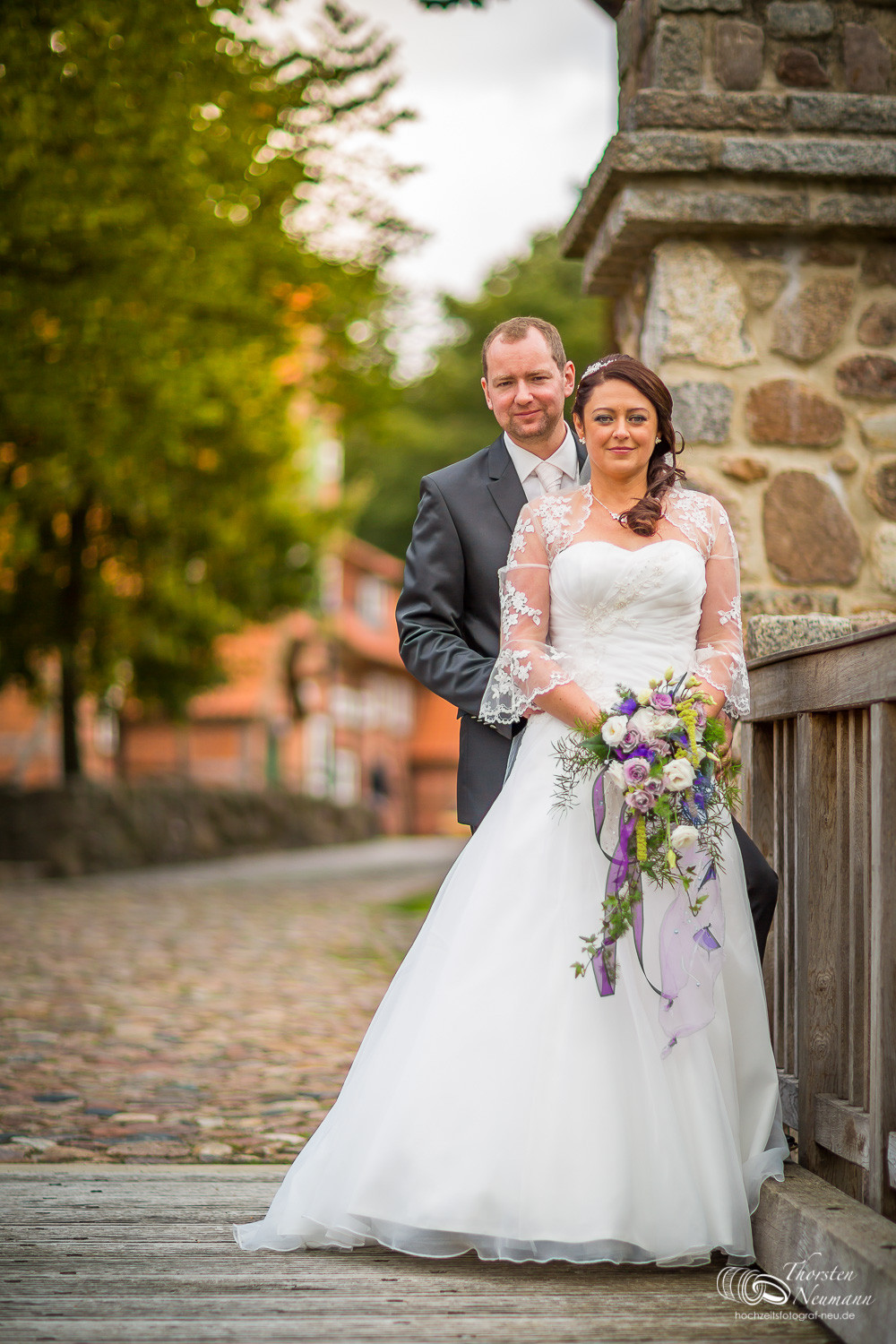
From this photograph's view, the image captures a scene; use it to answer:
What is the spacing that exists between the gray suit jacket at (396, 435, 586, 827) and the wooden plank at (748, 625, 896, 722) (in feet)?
2.48

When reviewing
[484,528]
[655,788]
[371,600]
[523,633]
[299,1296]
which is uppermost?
[371,600]

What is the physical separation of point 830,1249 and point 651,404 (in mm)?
1984

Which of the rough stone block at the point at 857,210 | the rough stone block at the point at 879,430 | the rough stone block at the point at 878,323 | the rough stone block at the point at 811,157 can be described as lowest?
the rough stone block at the point at 879,430

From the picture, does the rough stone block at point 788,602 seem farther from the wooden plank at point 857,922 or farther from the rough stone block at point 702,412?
the wooden plank at point 857,922

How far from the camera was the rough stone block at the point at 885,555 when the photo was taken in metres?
4.61

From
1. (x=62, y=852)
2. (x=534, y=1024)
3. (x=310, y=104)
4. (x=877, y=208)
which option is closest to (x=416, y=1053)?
(x=534, y=1024)

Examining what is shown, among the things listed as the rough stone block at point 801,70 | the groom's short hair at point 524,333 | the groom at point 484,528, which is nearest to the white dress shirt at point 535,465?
the groom at point 484,528

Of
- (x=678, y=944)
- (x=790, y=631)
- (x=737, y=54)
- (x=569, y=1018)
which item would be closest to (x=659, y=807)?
(x=678, y=944)

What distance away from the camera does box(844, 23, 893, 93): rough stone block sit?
15.1ft

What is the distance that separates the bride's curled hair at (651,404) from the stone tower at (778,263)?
3.31 ft

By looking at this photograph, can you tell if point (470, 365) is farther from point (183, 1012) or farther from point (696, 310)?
point (696, 310)

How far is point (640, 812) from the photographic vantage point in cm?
314

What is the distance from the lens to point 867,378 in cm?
466

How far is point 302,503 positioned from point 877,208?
15.4 m
